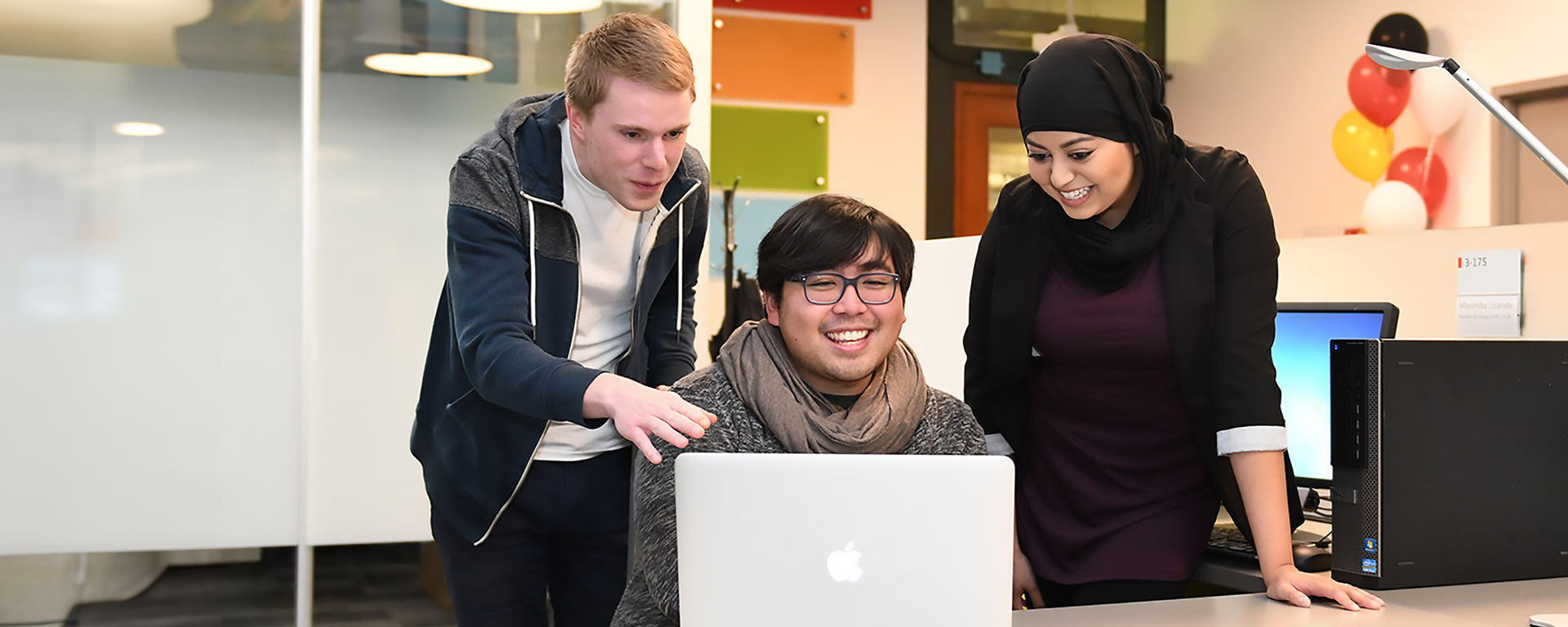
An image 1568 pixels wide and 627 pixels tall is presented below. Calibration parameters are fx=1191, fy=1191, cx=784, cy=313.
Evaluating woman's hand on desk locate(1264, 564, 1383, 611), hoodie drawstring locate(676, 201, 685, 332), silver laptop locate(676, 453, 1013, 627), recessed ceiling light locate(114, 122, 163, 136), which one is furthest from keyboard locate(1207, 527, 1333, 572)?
recessed ceiling light locate(114, 122, 163, 136)

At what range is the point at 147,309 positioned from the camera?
107 inches

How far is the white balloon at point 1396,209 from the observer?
15.6ft

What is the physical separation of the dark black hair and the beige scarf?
0.09 m

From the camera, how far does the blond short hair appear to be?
1.40 metres

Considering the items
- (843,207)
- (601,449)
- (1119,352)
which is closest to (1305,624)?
(1119,352)

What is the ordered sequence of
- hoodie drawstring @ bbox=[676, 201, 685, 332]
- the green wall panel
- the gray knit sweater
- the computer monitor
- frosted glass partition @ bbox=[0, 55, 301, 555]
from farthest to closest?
1. the green wall panel
2. frosted glass partition @ bbox=[0, 55, 301, 555]
3. the computer monitor
4. hoodie drawstring @ bbox=[676, 201, 685, 332]
5. the gray knit sweater

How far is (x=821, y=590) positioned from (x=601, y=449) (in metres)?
0.80

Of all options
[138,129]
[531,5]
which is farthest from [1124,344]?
[138,129]

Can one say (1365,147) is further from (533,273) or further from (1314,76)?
(533,273)

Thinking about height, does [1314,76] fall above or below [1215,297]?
above

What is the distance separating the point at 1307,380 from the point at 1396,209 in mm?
3108

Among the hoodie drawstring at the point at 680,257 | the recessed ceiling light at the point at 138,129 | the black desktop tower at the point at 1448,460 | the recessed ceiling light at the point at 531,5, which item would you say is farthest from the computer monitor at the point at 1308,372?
the recessed ceiling light at the point at 138,129

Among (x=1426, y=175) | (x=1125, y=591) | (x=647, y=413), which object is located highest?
(x=1426, y=175)

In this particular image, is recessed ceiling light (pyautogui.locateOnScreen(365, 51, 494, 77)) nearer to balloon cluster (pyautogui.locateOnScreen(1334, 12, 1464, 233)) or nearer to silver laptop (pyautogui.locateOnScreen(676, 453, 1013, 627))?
silver laptop (pyautogui.locateOnScreen(676, 453, 1013, 627))
